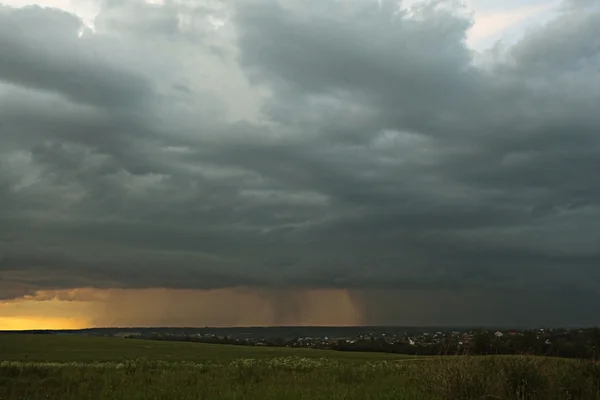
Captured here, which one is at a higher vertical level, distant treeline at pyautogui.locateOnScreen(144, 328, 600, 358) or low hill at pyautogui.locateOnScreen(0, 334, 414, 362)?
distant treeline at pyautogui.locateOnScreen(144, 328, 600, 358)

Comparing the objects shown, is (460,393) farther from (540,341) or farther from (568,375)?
(540,341)

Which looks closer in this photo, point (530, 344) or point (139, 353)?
point (530, 344)

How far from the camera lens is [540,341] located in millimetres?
37500

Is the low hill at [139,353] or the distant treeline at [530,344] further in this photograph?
the low hill at [139,353]

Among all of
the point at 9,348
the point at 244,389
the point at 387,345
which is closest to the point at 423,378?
the point at 244,389

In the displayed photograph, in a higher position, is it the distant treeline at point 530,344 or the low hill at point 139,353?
the distant treeline at point 530,344

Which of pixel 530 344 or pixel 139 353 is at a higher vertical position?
pixel 530 344

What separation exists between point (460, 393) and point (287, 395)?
187 inches

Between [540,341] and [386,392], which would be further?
[540,341]

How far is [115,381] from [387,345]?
77475 mm

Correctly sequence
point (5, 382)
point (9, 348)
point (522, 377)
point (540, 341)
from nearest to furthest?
point (522, 377), point (5, 382), point (540, 341), point (9, 348)

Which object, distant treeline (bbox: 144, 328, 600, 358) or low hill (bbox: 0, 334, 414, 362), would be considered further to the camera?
low hill (bbox: 0, 334, 414, 362)

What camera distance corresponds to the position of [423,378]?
65.5ft

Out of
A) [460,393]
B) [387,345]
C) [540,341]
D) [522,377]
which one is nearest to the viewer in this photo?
[460,393]
